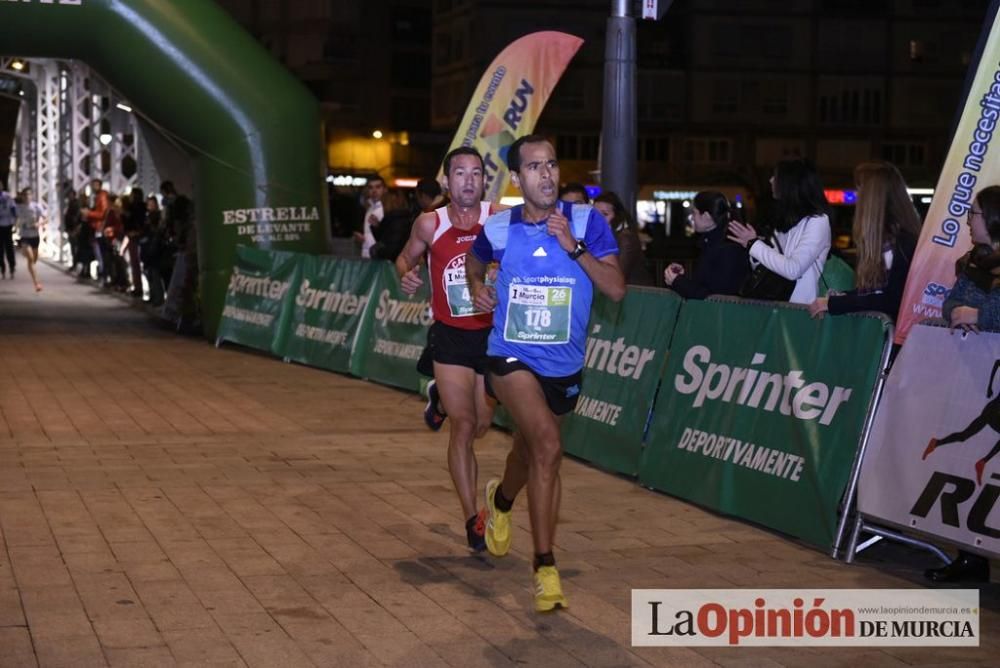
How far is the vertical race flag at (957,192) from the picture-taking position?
26.2ft

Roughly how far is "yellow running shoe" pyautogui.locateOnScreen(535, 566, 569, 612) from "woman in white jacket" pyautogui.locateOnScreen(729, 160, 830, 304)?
10.1 ft

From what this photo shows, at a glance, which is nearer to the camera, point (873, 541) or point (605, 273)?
point (605, 273)

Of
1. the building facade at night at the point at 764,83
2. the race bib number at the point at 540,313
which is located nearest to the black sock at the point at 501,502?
the race bib number at the point at 540,313

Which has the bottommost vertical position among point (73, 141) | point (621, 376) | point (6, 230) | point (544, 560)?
point (544, 560)

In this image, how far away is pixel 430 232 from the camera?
8492 millimetres

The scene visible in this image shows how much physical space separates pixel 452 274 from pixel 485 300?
983mm

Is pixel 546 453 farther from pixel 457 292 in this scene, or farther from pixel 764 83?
pixel 764 83

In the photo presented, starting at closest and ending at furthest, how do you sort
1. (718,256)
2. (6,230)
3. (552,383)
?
(552,383)
(718,256)
(6,230)

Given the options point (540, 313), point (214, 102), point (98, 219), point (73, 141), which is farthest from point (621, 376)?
point (73, 141)

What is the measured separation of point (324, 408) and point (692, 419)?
491 centimetres

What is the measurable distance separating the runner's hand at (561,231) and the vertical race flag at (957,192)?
2.10m

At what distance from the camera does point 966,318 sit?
7.31 meters

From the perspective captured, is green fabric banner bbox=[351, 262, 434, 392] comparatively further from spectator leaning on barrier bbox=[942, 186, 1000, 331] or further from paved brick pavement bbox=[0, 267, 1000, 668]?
spectator leaning on barrier bbox=[942, 186, 1000, 331]

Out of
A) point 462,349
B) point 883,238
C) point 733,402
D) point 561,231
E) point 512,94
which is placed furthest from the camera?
point 512,94
